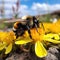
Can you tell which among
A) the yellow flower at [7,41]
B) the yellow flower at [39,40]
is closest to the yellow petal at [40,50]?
the yellow flower at [39,40]

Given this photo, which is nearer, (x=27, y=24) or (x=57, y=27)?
(x=27, y=24)

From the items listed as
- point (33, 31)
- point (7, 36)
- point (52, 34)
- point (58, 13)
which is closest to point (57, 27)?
point (52, 34)

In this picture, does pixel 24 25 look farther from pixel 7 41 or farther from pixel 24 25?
pixel 7 41

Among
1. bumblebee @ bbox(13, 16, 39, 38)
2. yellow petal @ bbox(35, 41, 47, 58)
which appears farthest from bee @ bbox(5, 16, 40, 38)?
yellow petal @ bbox(35, 41, 47, 58)

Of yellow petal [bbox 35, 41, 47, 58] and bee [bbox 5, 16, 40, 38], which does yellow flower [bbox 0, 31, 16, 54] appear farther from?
yellow petal [bbox 35, 41, 47, 58]

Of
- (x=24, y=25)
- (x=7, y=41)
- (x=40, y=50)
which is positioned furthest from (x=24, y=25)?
(x=40, y=50)

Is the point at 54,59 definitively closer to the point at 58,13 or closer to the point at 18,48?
the point at 18,48

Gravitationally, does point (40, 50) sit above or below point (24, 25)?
below

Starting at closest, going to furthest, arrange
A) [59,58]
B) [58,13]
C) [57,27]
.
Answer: [59,58] < [57,27] < [58,13]

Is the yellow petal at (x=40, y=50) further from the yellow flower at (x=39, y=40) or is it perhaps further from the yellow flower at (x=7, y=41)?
the yellow flower at (x=7, y=41)
